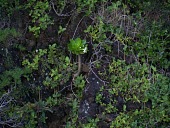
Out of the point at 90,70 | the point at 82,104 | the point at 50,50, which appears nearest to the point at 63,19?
the point at 50,50

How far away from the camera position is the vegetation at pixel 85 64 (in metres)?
4.59

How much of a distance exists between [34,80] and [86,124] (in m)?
0.99

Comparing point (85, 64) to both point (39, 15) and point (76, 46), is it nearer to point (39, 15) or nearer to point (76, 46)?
point (76, 46)

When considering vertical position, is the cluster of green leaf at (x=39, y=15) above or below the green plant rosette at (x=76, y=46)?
above

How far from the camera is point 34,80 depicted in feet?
16.3

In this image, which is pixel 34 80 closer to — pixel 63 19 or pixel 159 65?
pixel 63 19

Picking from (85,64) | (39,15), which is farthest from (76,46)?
(39,15)

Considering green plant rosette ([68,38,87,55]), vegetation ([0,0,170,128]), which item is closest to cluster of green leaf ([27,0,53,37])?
vegetation ([0,0,170,128])

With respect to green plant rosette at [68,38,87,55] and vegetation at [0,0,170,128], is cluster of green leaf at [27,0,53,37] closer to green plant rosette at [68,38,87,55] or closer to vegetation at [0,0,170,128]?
vegetation at [0,0,170,128]

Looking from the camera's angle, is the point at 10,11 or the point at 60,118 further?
the point at 10,11

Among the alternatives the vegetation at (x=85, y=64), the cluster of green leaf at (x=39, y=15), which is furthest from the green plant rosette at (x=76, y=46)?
the cluster of green leaf at (x=39, y=15)

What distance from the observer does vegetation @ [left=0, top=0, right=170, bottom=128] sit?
459 centimetres

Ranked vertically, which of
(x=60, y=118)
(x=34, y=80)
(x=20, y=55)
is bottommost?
(x=60, y=118)

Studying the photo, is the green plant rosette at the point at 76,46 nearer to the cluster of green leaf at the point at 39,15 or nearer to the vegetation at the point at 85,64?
the vegetation at the point at 85,64
